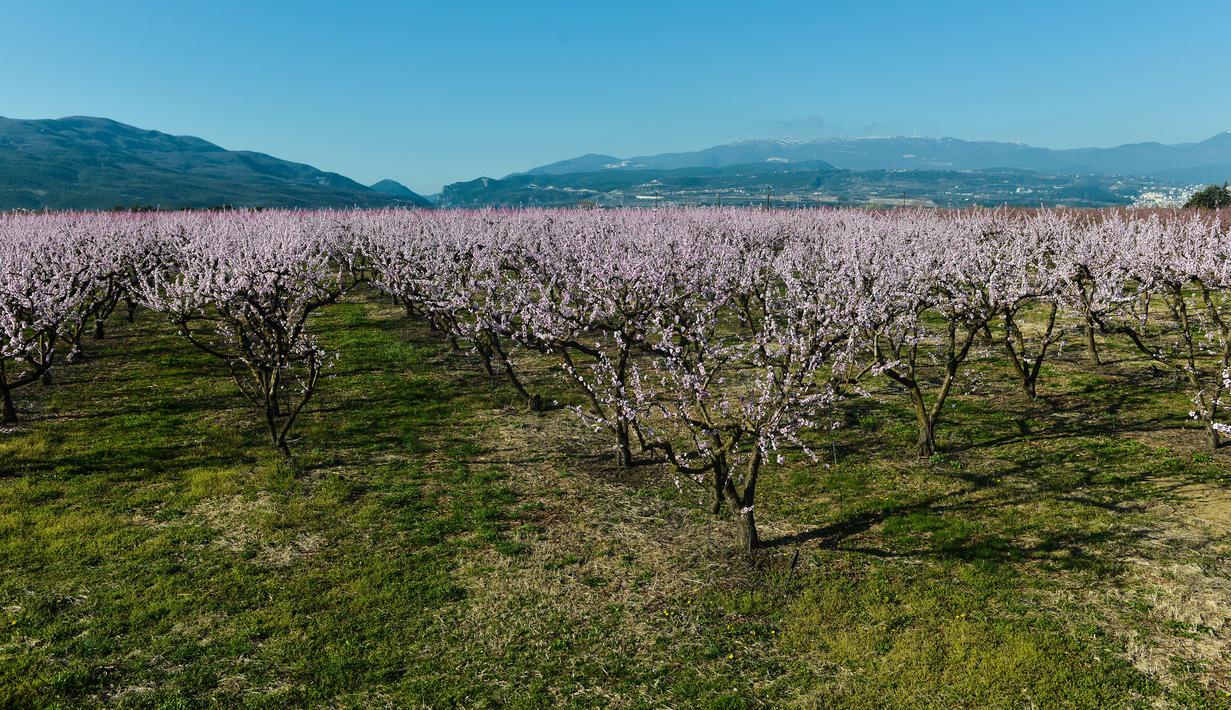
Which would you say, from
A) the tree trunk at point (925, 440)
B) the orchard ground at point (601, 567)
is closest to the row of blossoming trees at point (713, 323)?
the tree trunk at point (925, 440)

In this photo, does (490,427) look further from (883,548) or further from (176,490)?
(883,548)

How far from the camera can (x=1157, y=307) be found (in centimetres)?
3122

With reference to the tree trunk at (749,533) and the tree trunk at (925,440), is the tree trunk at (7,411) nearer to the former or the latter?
the tree trunk at (749,533)

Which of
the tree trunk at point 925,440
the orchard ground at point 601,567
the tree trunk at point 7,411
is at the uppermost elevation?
the tree trunk at point 7,411

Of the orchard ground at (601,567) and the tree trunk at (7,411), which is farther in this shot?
the tree trunk at (7,411)

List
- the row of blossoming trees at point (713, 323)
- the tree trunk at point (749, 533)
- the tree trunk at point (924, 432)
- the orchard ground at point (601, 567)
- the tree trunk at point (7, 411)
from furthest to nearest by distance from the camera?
the tree trunk at point (7, 411) → the tree trunk at point (924, 432) → the row of blossoming trees at point (713, 323) → the tree trunk at point (749, 533) → the orchard ground at point (601, 567)

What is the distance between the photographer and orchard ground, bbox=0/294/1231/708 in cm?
790

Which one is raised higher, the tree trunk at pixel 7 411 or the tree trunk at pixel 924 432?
the tree trunk at pixel 7 411

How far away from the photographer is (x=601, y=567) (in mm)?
10594

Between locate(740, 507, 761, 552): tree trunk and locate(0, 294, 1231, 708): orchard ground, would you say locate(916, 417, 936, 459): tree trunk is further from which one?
locate(740, 507, 761, 552): tree trunk

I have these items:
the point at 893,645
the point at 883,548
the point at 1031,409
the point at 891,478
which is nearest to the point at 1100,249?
the point at 1031,409

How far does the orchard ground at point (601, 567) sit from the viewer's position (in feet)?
25.9

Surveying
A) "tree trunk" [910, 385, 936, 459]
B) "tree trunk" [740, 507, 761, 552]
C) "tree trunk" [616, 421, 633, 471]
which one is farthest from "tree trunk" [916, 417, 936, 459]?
"tree trunk" [616, 421, 633, 471]

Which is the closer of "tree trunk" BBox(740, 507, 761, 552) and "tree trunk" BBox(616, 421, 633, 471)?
"tree trunk" BBox(740, 507, 761, 552)
